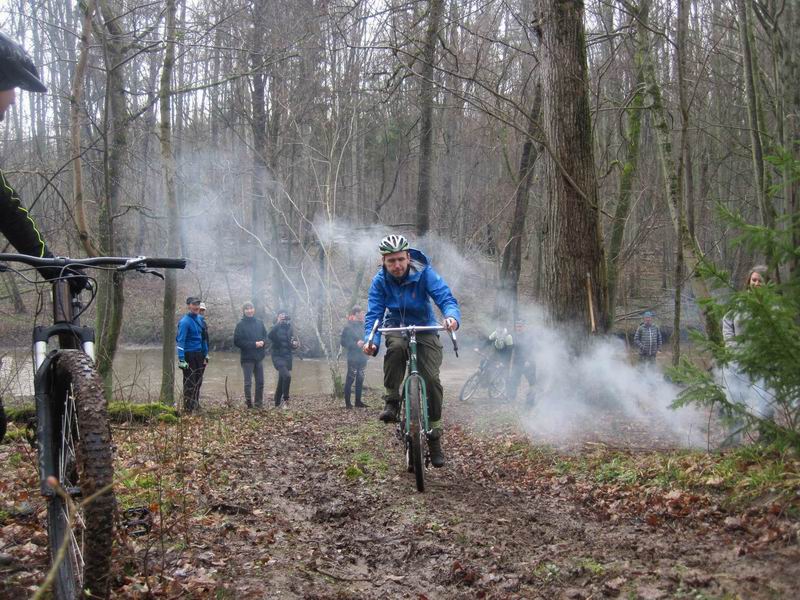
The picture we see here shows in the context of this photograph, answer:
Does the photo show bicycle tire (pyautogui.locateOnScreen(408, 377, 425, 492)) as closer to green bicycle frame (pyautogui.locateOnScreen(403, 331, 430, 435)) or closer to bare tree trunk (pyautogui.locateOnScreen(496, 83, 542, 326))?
green bicycle frame (pyautogui.locateOnScreen(403, 331, 430, 435))

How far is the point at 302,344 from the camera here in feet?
100

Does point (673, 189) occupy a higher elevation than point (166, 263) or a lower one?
higher

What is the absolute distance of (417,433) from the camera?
260 inches

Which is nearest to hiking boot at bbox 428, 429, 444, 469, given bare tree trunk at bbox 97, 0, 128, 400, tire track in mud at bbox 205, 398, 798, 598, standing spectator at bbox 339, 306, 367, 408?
tire track in mud at bbox 205, 398, 798, 598

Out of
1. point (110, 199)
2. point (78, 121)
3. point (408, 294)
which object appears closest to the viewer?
point (408, 294)

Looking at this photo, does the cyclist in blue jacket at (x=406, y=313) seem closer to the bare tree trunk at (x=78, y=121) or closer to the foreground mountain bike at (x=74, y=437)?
the foreground mountain bike at (x=74, y=437)

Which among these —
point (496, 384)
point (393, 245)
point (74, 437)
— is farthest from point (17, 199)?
point (496, 384)

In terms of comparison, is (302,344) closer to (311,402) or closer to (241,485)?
(311,402)

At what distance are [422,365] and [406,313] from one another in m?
0.64

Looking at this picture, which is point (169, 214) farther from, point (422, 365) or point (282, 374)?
point (422, 365)

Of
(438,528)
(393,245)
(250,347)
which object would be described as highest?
(393,245)

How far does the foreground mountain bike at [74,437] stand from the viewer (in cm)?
279

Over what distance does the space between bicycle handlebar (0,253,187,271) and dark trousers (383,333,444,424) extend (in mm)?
3612

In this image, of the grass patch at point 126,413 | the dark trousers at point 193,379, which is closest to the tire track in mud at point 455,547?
the grass patch at point 126,413
